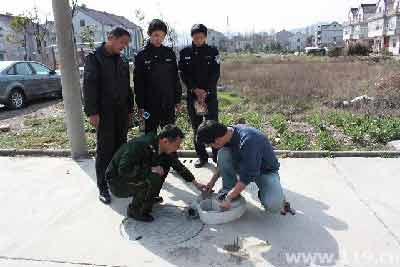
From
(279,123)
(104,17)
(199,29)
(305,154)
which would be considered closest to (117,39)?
(199,29)

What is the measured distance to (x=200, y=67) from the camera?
4.91 metres

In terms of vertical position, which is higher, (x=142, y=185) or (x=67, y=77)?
(x=67, y=77)

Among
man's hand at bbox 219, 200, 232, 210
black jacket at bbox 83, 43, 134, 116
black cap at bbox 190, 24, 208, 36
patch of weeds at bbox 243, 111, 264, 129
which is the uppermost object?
black cap at bbox 190, 24, 208, 36

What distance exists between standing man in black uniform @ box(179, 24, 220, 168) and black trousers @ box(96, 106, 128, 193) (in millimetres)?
942

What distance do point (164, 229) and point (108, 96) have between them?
150 cm

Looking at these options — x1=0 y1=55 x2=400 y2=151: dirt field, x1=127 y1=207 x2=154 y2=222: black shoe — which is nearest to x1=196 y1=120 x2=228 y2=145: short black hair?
x1=127 y1=207 x2=154 y2=222: black shoe

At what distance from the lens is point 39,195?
177 inches

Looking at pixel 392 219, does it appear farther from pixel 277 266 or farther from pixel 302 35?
pixel 302 35

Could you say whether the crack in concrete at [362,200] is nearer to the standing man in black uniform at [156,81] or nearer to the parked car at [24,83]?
the standing man in black uniform at [156,81]

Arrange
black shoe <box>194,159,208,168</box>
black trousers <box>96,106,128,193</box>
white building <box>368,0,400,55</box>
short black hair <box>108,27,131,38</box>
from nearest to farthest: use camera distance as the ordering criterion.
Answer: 1. short black hair <box>108,27,131,38</box>
2. black trousers <box>96,106,128,193</box>
3. black shoe <box>194,159,208,168</box>
4. white building <box>368,0,400,55</box>

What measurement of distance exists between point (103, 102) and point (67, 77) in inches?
62.5

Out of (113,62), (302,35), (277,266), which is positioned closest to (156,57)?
(113,62)

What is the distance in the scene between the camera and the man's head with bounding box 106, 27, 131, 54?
3900 millimetres

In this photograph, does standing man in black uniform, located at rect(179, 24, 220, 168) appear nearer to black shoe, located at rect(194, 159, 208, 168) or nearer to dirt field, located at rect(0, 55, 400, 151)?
black shoe, located at rect(194, 159, 208, 168)
